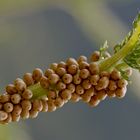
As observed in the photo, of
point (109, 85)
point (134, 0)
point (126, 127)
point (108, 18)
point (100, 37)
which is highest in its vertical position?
point (134, 0)

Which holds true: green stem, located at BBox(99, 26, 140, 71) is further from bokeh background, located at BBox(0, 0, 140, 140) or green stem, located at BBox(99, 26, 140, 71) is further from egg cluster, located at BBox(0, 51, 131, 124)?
bokeh background, located at BBox(0, 0, 140, 140)

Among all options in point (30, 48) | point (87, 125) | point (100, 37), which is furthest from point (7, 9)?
point (87, 125)

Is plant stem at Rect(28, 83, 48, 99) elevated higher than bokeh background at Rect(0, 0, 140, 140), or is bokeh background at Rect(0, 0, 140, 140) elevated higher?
bokeh background at Rect(0, 0, 140, 140)

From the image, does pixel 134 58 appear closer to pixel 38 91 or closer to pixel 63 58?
pixel 38 91

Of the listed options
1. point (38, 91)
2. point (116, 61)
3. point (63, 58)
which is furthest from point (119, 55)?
point (63, 58)

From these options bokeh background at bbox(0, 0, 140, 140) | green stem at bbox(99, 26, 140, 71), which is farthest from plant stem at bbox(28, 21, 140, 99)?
bokeh background at bbox(0, 0, 140, 140)

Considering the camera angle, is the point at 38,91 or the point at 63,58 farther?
the point at 63,58

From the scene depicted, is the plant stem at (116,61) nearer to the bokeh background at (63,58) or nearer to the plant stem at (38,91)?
the plant stem at (38,91)

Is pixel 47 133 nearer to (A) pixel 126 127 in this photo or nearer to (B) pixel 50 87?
(A) pixel 126 127
